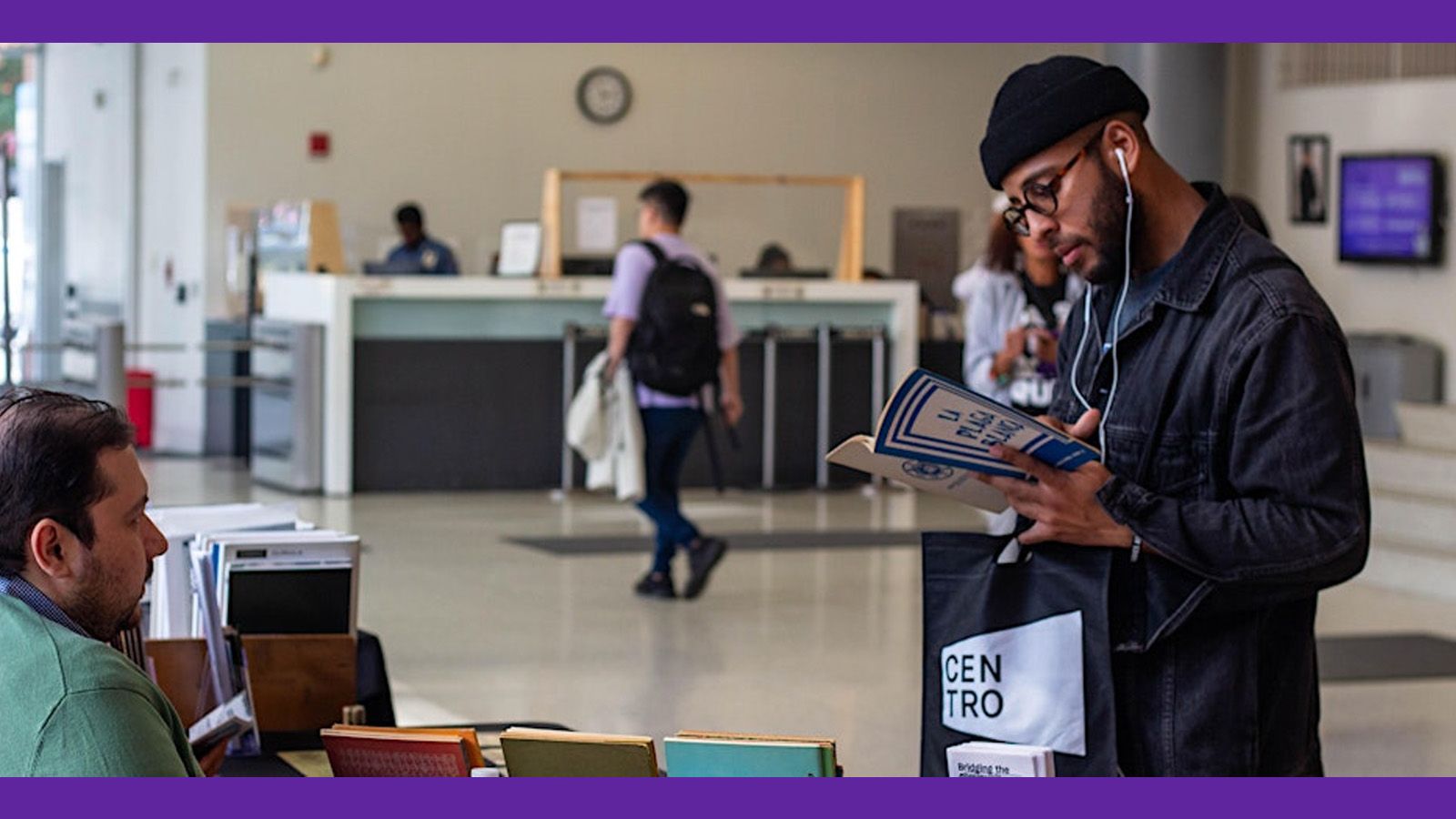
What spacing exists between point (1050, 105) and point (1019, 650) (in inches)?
24.2

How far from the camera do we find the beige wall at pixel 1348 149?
13.1m

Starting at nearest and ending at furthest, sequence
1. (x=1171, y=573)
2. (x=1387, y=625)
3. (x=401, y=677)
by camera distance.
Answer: (x=1171, y=573)
(x=401, y=677)
(x=1387, y=625)

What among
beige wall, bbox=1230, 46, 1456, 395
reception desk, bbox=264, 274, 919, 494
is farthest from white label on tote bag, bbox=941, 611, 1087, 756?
beige wall, bbox=1230, 46, 1456, 395

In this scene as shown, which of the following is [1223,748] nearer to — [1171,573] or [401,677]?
[1171,573]

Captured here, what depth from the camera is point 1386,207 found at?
525 inches

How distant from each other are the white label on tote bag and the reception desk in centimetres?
951

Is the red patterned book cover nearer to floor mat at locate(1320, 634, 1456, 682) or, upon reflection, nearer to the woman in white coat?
the woman in white coat

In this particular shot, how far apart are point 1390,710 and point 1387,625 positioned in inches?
69.3

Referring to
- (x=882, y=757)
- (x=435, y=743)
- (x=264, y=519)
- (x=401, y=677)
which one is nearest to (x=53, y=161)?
(x=401, y=677)

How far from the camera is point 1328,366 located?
2307 millimetres

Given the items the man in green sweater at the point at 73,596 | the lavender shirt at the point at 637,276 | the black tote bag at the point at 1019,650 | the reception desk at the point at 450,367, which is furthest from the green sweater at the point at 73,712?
the reception desk at the point at 450,367

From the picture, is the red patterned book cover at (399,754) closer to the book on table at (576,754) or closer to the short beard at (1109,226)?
the book on table at (576,754)

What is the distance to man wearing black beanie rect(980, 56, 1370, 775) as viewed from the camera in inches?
90.4

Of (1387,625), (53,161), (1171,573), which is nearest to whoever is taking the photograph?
(1171,573)
